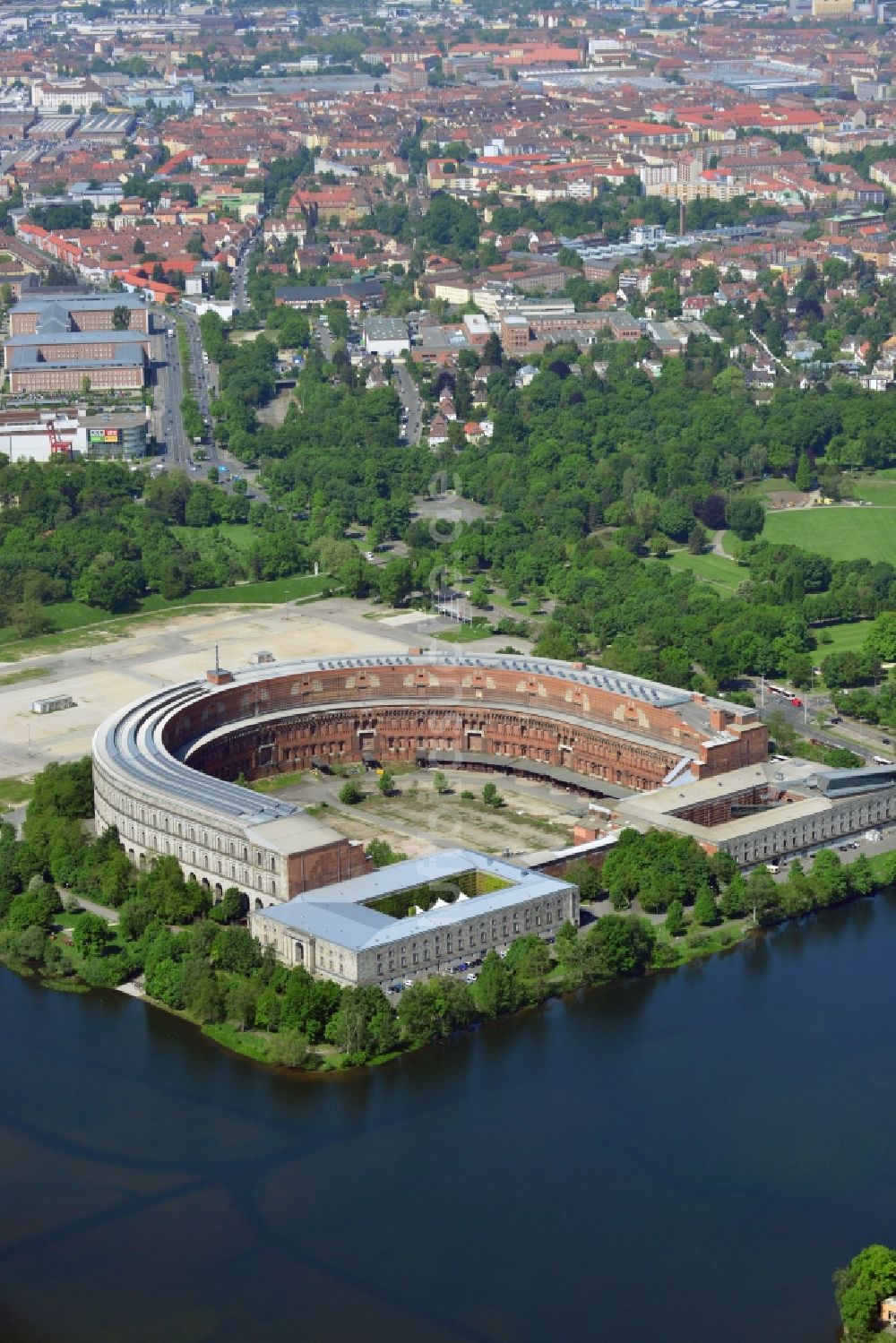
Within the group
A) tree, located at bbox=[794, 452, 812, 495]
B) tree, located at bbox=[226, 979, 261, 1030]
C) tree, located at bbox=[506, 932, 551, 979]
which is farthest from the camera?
tree, located at bbox=[794, 452, 812, 495]

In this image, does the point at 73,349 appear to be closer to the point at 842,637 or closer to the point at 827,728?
the point at 842,637

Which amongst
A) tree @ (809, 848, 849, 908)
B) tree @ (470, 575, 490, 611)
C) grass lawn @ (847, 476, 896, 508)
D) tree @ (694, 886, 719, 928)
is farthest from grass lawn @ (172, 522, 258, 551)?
tree @ (694, 886, 719, 928)

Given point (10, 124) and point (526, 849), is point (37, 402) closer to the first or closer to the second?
point (526, 849)

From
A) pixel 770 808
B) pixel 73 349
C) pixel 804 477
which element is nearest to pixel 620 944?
pixel 770 808

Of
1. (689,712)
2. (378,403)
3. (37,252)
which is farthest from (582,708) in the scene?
(37,252)

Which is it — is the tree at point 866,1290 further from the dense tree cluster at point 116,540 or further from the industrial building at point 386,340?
the industrial building at point 386,340

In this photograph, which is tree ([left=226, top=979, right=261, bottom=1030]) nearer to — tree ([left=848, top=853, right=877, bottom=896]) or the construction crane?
tree ([left=848, top=853, right=877, bottom=896])
